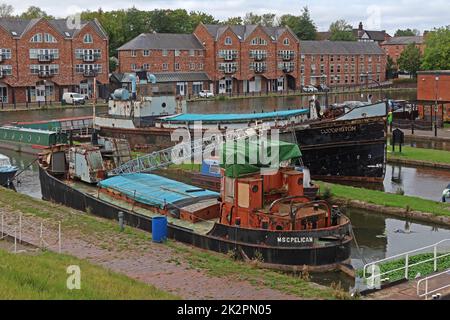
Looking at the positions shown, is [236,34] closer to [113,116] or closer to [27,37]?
[27,37]

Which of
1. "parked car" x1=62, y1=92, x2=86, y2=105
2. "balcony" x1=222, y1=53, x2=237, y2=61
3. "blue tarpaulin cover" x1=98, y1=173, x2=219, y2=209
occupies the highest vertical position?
"balcony" x1=222, y1=53, x2=237, y2=61

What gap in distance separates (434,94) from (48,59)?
49.6 meters

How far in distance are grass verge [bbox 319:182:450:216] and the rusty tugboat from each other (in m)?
6.62

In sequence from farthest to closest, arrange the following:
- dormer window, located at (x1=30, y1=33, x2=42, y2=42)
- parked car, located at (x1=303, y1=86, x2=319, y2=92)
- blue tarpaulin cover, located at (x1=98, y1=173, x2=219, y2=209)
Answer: parked car, located at (x1=303, y1=86, x2=319, y2=92)
dormer window, located at (x1=30, y1=33, x2=42, y2=42)
blue tarpaulin cover, located at (x1=98, y1=173, x2=219, y2=209)

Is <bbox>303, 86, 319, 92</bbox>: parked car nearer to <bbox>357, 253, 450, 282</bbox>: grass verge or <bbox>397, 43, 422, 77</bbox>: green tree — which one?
<bbox>397, 43, 422, 77</bbox>: green tree

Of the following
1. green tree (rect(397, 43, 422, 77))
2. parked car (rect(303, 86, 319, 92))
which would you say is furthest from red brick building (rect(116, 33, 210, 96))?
green tree (rect(397, 43, 422, 77))

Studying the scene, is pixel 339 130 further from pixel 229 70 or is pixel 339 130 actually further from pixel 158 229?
pixel 229 70

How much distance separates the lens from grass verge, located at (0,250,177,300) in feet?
41.4

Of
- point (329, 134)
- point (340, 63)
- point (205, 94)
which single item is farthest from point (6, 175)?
point (340, 63)

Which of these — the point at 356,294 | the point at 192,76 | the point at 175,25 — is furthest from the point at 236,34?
the point at 356,294

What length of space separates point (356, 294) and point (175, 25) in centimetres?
11312

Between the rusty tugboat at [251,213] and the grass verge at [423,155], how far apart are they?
18799mm

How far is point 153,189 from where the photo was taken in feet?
88.6

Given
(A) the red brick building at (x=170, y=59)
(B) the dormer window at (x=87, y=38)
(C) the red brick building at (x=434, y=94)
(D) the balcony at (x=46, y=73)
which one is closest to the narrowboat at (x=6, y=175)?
(C) the red brick building at (x=434, y=94)
